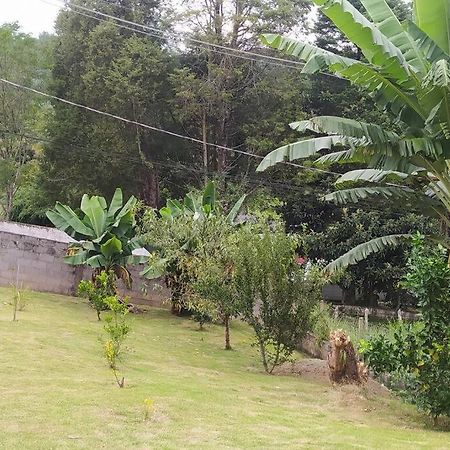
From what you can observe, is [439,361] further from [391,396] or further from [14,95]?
[14,95]

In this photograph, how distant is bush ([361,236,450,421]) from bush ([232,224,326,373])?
2.53 metres

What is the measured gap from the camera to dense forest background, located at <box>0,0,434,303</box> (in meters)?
22.4

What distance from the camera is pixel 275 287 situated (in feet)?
33.2

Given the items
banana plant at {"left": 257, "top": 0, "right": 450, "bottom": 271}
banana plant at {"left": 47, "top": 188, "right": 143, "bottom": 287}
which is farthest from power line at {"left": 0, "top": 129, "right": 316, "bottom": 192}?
banana plant at {"left": 257, "top": 0, "right": 450, "bottom": 271}

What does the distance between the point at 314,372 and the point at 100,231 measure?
736 cm

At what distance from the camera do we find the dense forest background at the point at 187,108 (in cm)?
2241

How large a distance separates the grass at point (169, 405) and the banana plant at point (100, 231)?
4.06 m

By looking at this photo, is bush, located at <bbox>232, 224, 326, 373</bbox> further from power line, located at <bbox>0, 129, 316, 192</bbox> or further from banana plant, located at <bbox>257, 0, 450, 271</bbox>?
power line, located at <bbox>0, 129, 316, 192</bbox>

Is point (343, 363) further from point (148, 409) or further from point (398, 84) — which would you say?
point (398, 84)

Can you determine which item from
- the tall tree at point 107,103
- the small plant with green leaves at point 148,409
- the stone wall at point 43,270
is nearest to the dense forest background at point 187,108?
the tall tree at point 107,103

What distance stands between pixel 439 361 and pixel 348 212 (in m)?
15.4

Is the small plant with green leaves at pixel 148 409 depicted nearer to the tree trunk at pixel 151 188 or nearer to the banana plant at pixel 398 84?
the banana plant at pixel 398 84

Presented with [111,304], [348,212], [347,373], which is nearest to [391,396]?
[347,373]

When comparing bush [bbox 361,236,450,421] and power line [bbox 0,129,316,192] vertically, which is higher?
power line [bbox 0,129,316,192]
